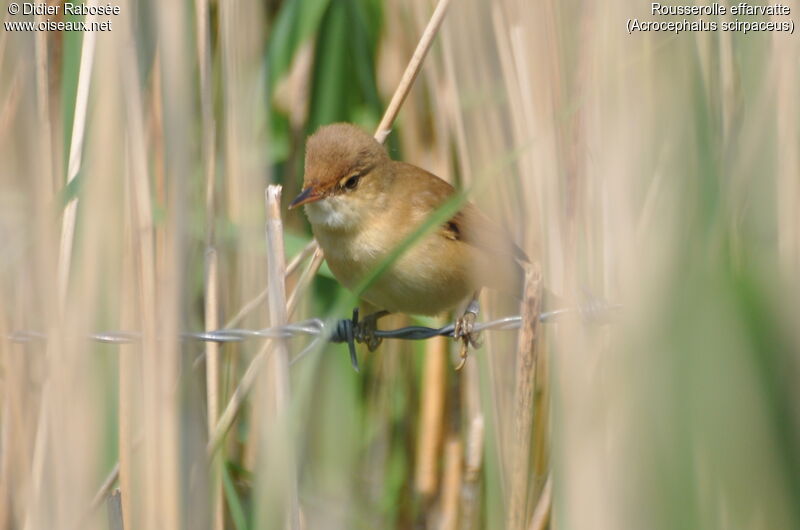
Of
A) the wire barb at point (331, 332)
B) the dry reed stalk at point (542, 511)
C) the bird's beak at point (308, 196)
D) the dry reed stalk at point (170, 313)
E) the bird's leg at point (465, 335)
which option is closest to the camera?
the wire barb at point (331, 332)

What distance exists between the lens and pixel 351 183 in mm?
2072

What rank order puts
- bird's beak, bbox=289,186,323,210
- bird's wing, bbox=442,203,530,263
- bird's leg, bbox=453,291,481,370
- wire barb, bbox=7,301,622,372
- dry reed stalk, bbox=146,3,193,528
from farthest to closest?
bird's leg, bbox=453,291,481,370 → bird's beak, bbox=289,186,323,210 → bird's wing, bbox=442,203,530,263 → dry reed stalk, bbox=146,3,193,528 → wire barb, bbox=7,301,622,372

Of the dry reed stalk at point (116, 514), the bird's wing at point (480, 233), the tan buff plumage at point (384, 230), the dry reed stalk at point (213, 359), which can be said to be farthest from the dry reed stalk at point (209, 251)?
the bird's wing at point (480, 233)

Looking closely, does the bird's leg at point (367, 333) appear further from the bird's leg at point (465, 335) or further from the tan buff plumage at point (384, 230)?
the bird's leg at point (465, 335)

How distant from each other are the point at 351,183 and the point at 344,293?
298 millimetres

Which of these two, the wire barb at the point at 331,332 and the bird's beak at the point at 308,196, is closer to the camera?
the wire barb at the point at 331,332

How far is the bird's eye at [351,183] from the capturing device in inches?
80.7

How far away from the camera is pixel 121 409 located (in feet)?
4.39

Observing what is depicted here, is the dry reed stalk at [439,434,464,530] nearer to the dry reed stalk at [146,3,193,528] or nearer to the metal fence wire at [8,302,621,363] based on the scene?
the metal fence wire at [8,302,621,363]

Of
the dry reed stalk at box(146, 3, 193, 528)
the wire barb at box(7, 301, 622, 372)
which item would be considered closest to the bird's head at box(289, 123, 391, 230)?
the wire barb at box(7, 301, 622, 372)

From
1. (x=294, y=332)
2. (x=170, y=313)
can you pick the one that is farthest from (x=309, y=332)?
(x=170, y=313)

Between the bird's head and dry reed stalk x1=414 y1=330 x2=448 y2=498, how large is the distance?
36 cm

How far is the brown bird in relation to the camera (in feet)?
6.43

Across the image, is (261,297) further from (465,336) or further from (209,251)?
(465,336)
